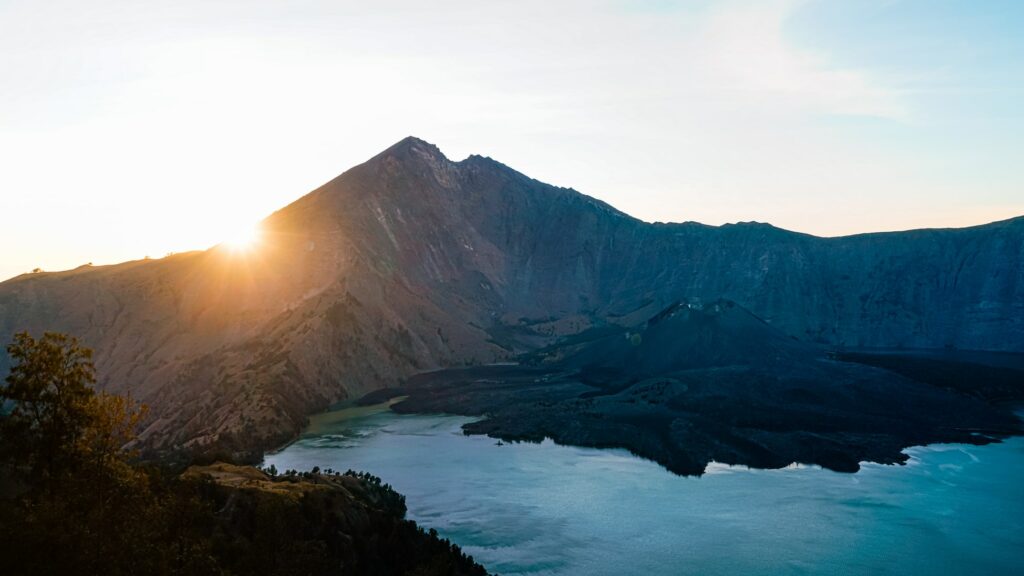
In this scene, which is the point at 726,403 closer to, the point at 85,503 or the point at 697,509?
the point at 697,509

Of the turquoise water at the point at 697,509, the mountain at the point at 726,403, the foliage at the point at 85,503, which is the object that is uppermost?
the foliage at the point at 85,503

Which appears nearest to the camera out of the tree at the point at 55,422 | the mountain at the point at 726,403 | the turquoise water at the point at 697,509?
the tree at the point at 55,422

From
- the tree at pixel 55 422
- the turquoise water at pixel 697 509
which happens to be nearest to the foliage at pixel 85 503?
the tree at pixel 55 422

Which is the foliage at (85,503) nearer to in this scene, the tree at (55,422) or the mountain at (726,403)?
the tree at (55,422)

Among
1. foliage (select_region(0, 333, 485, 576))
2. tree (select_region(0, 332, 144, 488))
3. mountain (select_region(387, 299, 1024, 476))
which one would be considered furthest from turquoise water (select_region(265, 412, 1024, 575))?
tree (select_region(0, 332, 144, 488))

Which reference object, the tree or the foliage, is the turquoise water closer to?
the foliage

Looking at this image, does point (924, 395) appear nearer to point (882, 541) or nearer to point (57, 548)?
point (882, 541)

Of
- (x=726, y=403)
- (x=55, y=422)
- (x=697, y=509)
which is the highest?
(x=55, y=422)

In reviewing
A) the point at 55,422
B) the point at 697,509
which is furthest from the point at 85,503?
the point at 697,509
